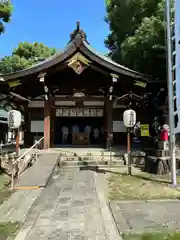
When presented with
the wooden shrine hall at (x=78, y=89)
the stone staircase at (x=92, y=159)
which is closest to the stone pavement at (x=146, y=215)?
the stone staircase at (x=92, y=159)

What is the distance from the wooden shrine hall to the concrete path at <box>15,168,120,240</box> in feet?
21.3

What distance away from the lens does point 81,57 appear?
521 inches

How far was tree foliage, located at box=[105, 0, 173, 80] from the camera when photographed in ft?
50.1

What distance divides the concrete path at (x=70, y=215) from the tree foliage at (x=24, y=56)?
25.8m

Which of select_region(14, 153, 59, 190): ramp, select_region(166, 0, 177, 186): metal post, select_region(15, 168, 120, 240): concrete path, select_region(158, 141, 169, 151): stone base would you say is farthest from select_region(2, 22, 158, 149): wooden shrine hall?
select_region(15, 168, 120, 240): concrete path

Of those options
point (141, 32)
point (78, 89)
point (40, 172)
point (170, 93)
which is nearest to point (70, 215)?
point (40, 172)

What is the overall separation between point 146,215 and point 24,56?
33.8 metres

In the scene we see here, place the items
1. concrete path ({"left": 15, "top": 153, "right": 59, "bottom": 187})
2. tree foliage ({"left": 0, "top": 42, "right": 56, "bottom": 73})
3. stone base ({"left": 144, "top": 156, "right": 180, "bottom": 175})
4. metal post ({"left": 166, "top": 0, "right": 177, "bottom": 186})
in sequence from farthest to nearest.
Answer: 1. tree foliage ({"left": 0, "top": 42, "right": 56, "bottom": 73})
2. stone base ({"left": 144, "top": 156, "right": 180, "bottom": 175})
3. metal post ({"left": 166, "top": 0, "right": 177, "bottom": 186})
4. concrete path ({"left": 15, "top": 153, "right": 59, "bottom": 187})

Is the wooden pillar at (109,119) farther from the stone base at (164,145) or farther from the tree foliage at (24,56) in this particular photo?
the tree foliage at (24,56)

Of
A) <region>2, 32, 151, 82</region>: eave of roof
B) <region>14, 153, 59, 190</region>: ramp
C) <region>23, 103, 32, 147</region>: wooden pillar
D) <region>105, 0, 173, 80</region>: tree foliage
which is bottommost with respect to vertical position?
<region>14, 153, 59, 190</region>: ramp

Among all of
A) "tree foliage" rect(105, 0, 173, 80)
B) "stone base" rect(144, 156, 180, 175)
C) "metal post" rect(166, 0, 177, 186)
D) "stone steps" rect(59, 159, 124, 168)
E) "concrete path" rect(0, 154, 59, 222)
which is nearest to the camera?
"concrete path" rect(0, 154, 59, 222)

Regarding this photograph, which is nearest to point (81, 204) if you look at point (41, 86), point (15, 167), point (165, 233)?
point (165, 233)

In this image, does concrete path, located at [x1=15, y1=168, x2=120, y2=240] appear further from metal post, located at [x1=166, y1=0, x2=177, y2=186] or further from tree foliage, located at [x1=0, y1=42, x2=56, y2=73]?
tree foliage, located at [x1=0, y1=42, x2=56, y2=73]

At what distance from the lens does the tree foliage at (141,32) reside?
15.3 meters
